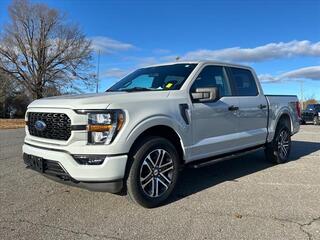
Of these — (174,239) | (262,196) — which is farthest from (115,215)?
(262,196)

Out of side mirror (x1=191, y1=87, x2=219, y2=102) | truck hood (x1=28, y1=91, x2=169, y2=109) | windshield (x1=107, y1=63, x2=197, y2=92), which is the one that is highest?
windshield (x1=107, y1=63, x2=197, y2=92)

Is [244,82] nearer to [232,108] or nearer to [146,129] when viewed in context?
[232,108]

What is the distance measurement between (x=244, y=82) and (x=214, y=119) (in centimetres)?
160

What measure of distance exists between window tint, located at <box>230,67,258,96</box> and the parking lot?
4.95ft

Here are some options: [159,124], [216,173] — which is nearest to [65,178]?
[159,124]

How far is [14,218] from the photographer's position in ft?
14.7

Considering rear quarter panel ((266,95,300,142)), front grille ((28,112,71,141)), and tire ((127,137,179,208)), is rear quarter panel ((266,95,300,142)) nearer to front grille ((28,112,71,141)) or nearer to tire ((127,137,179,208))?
tire ((127,137,179,208))

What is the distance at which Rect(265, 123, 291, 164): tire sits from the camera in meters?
7.77

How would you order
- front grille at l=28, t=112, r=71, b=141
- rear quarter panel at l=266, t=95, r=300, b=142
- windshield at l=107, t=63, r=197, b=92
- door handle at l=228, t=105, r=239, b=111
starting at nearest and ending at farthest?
front grille at l=28, t=112, r=71, b=141 < windshield at l=107, t=63, r=197, b=92 < door handle at l=228, t=105, r=239, b=111 < rear quarter panel at l=266, t=95, r=300, b=142

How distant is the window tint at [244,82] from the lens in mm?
6758

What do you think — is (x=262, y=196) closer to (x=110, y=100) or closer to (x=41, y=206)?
(x=110, y=100)

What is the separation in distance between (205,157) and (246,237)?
1950 millimetres

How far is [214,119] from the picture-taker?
5.82m

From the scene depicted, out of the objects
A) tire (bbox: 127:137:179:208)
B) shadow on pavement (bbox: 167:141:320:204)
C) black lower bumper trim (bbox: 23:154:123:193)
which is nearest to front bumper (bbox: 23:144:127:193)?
black lower bumper trim (bbox: 23:154:123:193)
